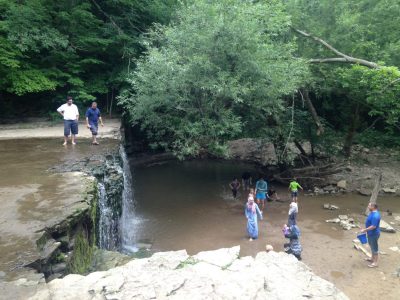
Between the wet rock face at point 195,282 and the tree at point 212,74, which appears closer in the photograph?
the wet rock face at point 195,282

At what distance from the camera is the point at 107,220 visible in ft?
34.0

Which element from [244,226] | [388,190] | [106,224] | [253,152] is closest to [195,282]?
[106,224]

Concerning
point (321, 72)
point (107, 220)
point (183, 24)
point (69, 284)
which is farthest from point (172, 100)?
point (69, 284)

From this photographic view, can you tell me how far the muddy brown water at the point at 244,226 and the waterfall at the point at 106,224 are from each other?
1.36 meters

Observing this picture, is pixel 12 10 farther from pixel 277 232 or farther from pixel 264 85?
pixel 277 232

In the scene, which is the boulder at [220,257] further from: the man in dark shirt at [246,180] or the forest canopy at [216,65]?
the man in dark shirt at [246,180]

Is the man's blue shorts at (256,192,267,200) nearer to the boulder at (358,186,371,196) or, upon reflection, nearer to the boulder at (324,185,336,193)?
the boulder at (324,185,336,193)

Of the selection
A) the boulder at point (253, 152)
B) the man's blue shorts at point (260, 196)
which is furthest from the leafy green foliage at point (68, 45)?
Result: the man's blue shorts at point (260, 196)

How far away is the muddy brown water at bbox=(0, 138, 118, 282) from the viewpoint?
6191mm

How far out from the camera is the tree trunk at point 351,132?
17.6 m

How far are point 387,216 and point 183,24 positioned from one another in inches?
390

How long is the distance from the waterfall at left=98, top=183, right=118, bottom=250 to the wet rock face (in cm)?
370

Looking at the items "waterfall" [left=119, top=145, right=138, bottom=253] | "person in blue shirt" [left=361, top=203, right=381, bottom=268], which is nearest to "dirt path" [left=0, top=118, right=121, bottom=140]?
"waterfall" [left=119, top=145, right=138, bottom=253]

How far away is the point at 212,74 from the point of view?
12.9m
